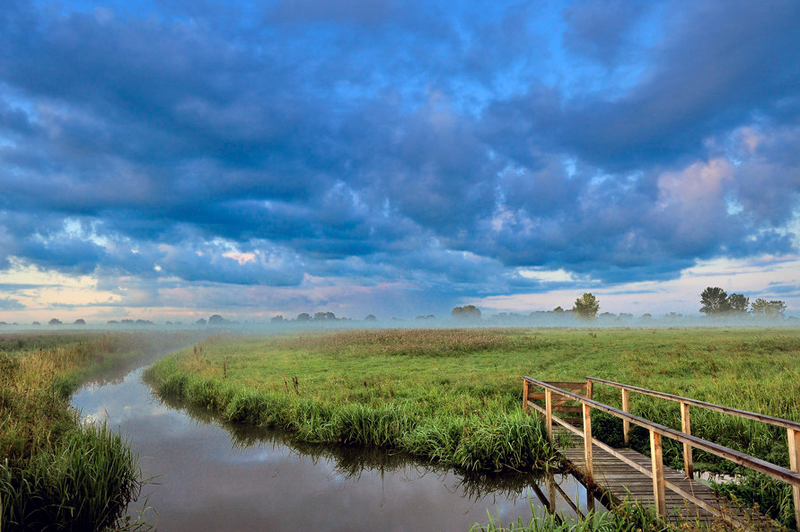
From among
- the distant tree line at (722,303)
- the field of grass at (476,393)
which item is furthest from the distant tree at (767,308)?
the field of grass at (476,393)

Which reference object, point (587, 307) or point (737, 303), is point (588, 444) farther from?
point (737, 303)

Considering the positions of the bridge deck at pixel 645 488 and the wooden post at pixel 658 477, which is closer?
the bridge deck at pixel 645 488

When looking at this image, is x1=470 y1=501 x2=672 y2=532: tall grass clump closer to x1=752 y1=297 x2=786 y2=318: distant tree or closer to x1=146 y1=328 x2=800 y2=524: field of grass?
x1=146 y1=328 x2=800 y2=524: field of grass

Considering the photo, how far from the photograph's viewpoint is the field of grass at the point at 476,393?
11.1 metres

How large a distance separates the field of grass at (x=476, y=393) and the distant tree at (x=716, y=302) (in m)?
155

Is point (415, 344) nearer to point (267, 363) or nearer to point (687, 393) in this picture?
point (267, 363)

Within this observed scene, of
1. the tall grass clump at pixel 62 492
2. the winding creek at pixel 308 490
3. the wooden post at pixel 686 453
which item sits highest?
the wooden post at pixel 686 453

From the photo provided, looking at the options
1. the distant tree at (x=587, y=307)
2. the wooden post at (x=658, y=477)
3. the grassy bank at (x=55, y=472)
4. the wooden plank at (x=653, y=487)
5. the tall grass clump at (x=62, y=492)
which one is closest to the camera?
the wooden plank at (x=653, y=487)

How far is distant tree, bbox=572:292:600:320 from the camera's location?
Answer: 14962cm

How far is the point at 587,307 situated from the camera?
150m

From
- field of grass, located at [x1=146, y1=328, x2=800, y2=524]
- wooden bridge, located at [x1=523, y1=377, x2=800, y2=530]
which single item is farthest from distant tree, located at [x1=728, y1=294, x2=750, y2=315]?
wooden bridge, located at [x1=523, y1=377, x2=800, y2=530]

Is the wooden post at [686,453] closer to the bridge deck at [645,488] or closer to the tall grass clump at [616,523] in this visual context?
the bridge deck at [645,488]

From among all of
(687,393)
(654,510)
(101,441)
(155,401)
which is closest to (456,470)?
(654,510)

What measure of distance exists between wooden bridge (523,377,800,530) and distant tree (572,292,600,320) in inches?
5931
